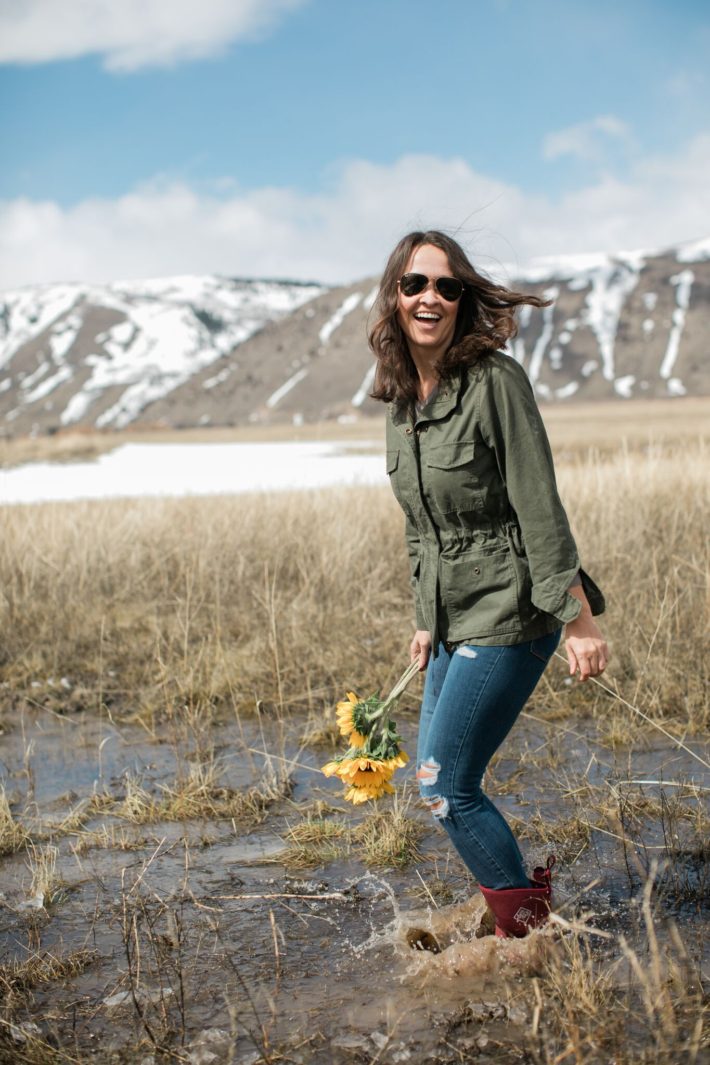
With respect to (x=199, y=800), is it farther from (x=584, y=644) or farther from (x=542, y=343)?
(x=542, y=343)

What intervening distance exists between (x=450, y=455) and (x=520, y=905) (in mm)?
1199

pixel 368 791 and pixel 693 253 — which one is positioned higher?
pixel 693 253

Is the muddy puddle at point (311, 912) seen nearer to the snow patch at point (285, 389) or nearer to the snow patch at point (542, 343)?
the snow patch at point (285, 389)

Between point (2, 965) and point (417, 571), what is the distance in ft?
5.35

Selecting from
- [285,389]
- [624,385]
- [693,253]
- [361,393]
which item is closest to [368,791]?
[361,393]

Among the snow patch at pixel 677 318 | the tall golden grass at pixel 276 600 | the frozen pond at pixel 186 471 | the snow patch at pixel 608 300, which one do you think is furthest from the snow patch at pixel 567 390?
the tall golden grass at pixel 276 600

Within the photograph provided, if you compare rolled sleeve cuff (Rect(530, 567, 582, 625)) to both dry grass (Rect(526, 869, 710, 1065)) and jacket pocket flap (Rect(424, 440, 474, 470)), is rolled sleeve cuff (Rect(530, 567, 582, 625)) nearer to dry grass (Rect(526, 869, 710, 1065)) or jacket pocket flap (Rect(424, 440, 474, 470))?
jacket pocket flap (Rect(424, 440, 474, 470))

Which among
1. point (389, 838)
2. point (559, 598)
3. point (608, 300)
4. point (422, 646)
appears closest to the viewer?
point (559, 598)

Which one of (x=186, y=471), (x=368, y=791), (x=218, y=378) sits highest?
(x=218, y=378)

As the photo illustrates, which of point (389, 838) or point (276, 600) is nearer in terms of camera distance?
point (389, 838)

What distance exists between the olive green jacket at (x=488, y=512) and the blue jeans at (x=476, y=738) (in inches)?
2.4

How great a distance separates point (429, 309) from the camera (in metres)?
2.56

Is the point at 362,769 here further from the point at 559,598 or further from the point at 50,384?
the point at 50,384

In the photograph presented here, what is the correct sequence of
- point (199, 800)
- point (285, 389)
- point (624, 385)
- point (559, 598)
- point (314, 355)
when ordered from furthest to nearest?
1. point (314, 355)
2. point (285, 389)
3. point (624, 385)
4. point (199, 800)
5. point (559, 598)
